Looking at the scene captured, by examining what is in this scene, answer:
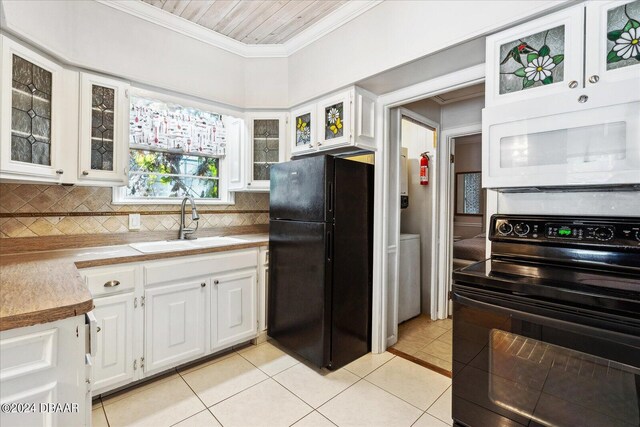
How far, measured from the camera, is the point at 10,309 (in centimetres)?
92

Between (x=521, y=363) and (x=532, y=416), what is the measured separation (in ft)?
0.65

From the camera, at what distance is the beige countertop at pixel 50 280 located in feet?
3.03

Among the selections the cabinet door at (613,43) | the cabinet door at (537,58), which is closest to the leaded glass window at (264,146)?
the cabinet door at (537,58)

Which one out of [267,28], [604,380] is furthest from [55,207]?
[604,380]

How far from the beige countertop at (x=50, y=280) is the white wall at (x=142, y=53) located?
119 cm

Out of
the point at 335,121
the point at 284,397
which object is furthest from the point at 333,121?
the point at 284,397

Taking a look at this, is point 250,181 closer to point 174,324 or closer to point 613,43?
point 174,324

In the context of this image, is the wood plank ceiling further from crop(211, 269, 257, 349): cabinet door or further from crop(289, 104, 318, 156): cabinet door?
crop(211, 269, 257, 349): cabinet door

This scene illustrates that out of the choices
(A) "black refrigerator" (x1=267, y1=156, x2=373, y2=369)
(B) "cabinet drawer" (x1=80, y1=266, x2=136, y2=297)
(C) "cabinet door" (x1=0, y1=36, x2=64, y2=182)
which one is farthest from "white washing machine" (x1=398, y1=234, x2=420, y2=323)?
(C) "cabinet door" (x1=0, y1=36, x2=64, y2=182)

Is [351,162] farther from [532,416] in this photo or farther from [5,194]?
[5,194]

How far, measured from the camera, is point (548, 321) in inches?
44.5

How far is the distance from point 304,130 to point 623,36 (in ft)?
6.58

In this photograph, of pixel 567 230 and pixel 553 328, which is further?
pixel 567 230

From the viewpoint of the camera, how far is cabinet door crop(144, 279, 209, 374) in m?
1.98
